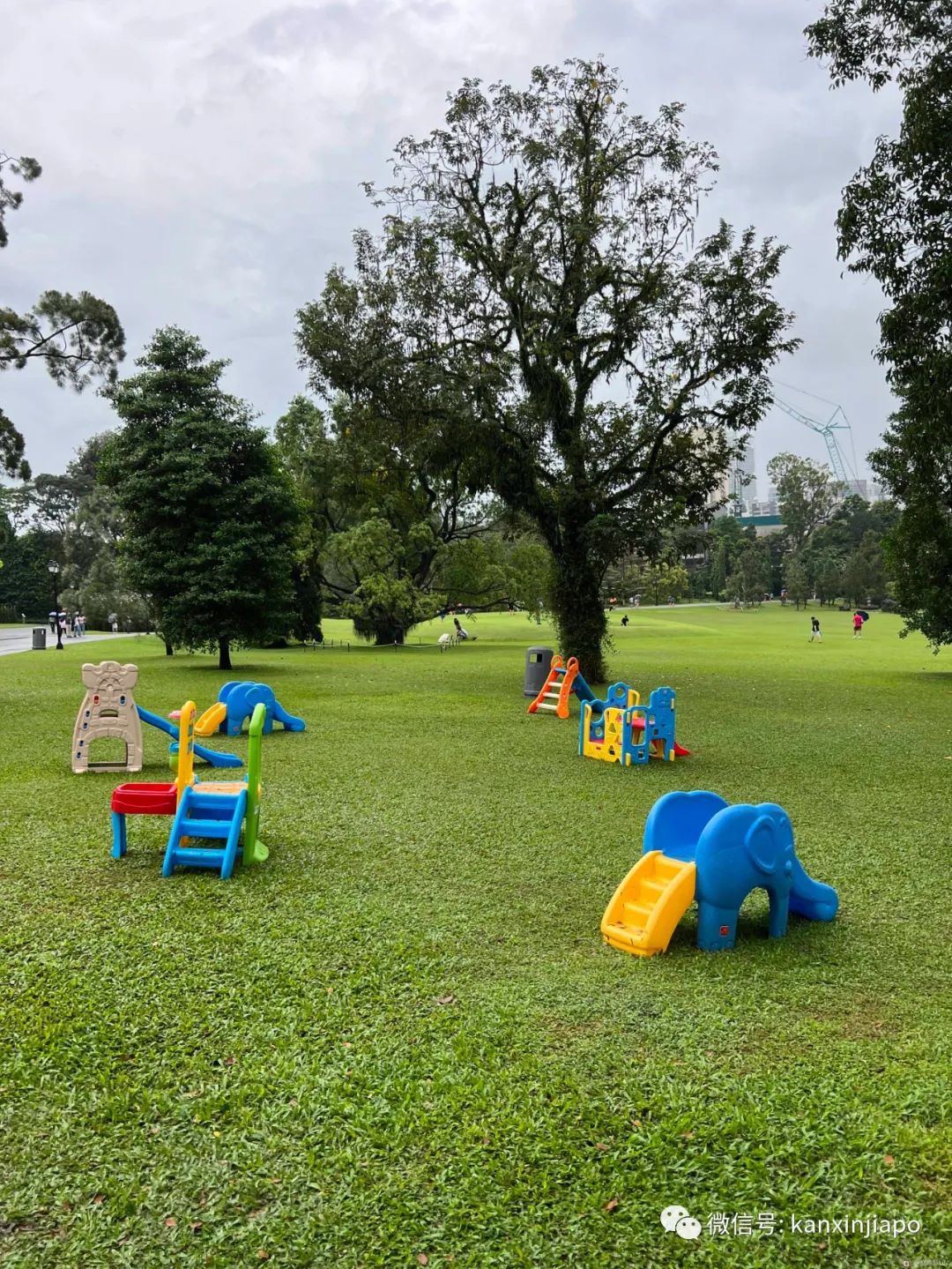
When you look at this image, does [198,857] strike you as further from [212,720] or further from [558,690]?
[558,690]

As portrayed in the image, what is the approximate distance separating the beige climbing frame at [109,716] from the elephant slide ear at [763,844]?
7606 millimetres

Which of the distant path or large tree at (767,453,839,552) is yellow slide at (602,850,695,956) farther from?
large tree at (767,453,839,552)

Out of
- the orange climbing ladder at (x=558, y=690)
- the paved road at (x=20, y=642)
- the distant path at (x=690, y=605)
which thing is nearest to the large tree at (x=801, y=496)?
the distant path at (x=690, y=605)

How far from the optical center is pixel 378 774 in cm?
1018

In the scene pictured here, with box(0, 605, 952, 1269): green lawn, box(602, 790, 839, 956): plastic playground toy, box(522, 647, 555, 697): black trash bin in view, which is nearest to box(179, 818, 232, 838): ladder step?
box(0, 605, 952, 1269): green lawn

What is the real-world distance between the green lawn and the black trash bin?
948cm

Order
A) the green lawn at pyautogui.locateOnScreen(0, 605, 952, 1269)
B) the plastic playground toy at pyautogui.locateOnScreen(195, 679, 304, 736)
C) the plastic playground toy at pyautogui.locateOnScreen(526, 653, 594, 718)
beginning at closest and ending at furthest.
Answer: the green lawn at pyautogui.locateOnScreen(0, 605, 952, 1269) → the plastic playground toy at pyautogui.locateOnScreen(195, 679, 304, 736) → the plastic playground toy at pyautogui.locateOnScreen(526, 653, 594, 718)

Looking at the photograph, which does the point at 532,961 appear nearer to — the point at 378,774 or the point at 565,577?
the point at 378,774

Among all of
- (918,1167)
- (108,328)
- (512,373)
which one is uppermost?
(108,328)

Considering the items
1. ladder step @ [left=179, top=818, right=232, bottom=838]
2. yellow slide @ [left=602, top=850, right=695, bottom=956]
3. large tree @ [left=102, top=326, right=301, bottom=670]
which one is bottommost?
yellow slide @ [left=602, top=850, right=695, bottom=956]

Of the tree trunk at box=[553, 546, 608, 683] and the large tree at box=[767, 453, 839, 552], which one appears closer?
the tree trunk at box=[553, 546, 608, 683]

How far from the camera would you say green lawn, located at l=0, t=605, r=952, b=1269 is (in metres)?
2.82

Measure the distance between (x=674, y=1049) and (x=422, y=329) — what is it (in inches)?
655

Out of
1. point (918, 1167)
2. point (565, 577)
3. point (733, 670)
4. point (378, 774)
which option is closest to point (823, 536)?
point (733, 670)
